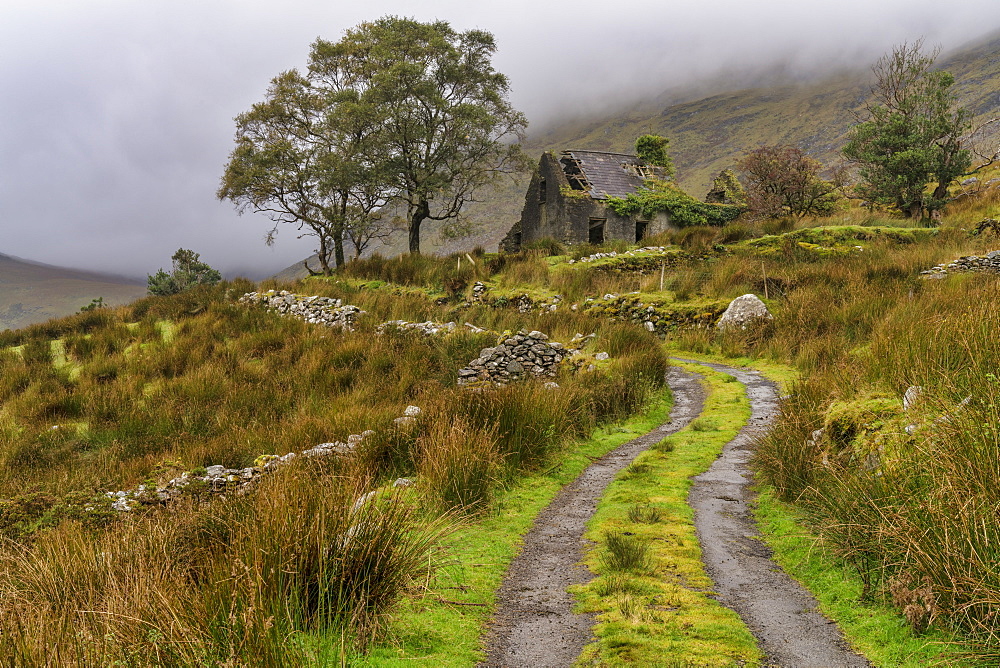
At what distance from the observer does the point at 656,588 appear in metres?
3.47

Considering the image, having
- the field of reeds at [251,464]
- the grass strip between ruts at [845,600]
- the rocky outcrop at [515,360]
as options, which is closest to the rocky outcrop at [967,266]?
the field of reeds at [251,464]

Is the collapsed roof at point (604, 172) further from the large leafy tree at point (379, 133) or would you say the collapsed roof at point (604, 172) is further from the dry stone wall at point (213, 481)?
the dry stone wall at point (213, 481)

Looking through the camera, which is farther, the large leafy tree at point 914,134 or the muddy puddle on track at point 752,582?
the large leafy tree at point 914,134

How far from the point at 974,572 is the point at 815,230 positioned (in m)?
19.7

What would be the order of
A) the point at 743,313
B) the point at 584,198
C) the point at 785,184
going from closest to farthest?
the point at 743,313 → the point at 785,184 → the point at 584,198

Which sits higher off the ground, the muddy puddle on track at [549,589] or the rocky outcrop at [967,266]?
the rocky outcrop at [967,266]

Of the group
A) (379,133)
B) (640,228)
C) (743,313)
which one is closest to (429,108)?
(379,133)

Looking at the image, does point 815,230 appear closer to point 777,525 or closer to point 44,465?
point 777,525

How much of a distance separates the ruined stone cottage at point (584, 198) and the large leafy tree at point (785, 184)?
526 centimetres

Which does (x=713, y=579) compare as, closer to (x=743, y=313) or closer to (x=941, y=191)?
(x=743, y=313)

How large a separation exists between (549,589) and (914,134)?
29298 millimetres

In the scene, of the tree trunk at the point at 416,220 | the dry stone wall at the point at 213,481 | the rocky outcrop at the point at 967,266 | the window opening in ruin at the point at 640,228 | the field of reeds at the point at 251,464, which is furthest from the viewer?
the tree trunk at the point at 416,220

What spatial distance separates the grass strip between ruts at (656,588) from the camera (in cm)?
275

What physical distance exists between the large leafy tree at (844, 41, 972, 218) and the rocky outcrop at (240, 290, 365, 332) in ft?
79.8
